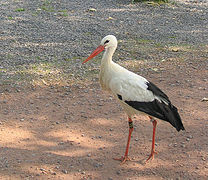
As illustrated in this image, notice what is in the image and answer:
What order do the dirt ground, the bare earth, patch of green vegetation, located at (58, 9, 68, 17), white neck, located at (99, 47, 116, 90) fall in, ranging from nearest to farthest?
the dirt ground
the bare earth
white neck, located at (99, 47, 116, 90)
patch of green vegetation, located at (58, 9, 68, 17)

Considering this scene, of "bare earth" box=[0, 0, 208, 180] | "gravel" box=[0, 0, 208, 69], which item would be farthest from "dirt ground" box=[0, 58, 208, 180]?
"gravel" box=[0, 0, 208, 69]

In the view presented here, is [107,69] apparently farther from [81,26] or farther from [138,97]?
[81,26]

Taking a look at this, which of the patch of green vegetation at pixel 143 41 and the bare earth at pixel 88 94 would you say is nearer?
the bare earth at pixel 88 94

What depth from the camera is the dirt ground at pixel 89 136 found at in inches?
164

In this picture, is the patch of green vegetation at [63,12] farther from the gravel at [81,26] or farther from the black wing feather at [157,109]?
the black wing feather at [157,109]

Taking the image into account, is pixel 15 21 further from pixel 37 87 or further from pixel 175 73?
pixel 175 73

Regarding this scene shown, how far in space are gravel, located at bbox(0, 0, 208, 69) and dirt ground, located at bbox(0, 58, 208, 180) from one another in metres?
1.62

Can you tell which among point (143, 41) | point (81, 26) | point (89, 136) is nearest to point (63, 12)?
point (81, 26)

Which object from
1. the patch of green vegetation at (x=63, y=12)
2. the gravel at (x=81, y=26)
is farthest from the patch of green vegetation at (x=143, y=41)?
the patch of green vegetation at (x=63, y=12)

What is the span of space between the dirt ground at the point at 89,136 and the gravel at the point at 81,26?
1.62 metres

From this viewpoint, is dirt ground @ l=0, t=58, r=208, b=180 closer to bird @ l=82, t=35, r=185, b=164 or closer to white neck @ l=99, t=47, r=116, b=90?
bird @ l=82, t=35, r=185, b=164

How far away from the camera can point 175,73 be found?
693 centimetres

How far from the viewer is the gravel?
25.1ft

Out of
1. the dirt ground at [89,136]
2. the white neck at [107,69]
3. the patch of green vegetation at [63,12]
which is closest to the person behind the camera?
the dirt ground at [89,136]
